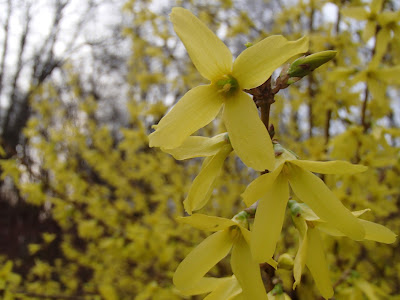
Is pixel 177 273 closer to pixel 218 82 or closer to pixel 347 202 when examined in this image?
pixel 218 82

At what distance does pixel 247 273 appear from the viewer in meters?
0.68

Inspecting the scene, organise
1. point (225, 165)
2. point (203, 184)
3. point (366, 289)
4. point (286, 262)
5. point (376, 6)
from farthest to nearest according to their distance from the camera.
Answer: point (225, 165) < point (376, 6) < point (366, 289) < point (286, 262) < point (203, 184)

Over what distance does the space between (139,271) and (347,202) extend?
2370 mm

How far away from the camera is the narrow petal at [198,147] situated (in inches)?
30.4

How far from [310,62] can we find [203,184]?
0.35 metres

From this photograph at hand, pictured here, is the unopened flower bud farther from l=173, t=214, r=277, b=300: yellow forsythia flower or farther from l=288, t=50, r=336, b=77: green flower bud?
l=288, t=50, r=336, b=77: green flower bud

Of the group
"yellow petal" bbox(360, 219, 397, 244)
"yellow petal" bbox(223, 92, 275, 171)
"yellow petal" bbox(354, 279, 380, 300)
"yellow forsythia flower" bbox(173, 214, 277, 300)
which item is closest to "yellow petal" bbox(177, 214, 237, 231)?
"yellow forsythia flower" bbox(173, 214, 277, 300)

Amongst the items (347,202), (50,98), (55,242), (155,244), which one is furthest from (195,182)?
(55,242)

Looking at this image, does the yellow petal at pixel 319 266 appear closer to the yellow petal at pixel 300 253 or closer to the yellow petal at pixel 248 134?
the yellow petal at pixel 300 253

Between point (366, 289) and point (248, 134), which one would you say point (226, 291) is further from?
point (366, 289)

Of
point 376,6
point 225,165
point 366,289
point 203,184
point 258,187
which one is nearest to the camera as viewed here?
point 258,187

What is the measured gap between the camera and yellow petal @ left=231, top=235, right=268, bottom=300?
66 cm

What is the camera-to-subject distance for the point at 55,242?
714 cm

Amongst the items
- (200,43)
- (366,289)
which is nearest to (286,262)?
(200,43)
